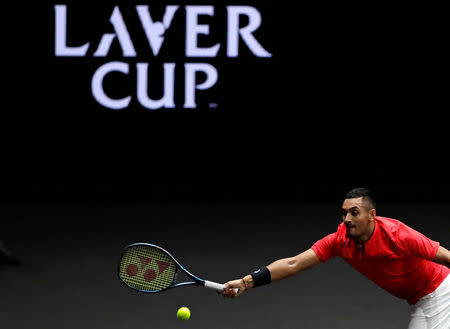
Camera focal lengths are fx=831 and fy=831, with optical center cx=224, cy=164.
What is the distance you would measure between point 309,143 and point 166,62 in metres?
1.96

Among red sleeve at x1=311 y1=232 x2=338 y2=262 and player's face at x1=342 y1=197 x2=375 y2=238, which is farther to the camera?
red sleeve at x1=311 y1=232 x2=338 y2=262

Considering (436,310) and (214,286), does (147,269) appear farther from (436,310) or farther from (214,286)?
(436,310)

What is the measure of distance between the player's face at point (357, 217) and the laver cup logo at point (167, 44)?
585 centimetres

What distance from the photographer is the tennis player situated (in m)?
4.04

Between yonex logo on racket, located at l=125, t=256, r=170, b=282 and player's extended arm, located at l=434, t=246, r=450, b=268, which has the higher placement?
player's extended arm, located at l=434, t=246, r=450, b=268

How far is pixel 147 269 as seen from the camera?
4422 mm

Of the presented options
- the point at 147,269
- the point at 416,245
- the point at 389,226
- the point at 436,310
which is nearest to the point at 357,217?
the point at 389,226

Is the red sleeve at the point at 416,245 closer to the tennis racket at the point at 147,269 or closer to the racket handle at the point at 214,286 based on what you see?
the racket handle at the point at 214,286

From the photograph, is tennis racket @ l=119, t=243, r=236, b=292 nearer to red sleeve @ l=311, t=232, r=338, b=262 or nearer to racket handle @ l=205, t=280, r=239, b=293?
racket handle @ l=205, t=280, r=239, b=293

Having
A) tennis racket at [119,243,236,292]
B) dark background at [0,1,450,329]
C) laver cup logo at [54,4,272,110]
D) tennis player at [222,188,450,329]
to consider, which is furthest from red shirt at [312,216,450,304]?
laver cup logo at [54,4,272,110]

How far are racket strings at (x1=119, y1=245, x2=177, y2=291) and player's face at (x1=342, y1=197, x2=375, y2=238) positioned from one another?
3.18 feet

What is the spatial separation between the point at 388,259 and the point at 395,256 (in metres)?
0.04

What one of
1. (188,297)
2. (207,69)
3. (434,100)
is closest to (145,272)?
(188,297)

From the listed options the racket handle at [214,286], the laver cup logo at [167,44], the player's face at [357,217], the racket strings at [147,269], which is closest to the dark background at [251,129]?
the laver cup logo at [167,44]
